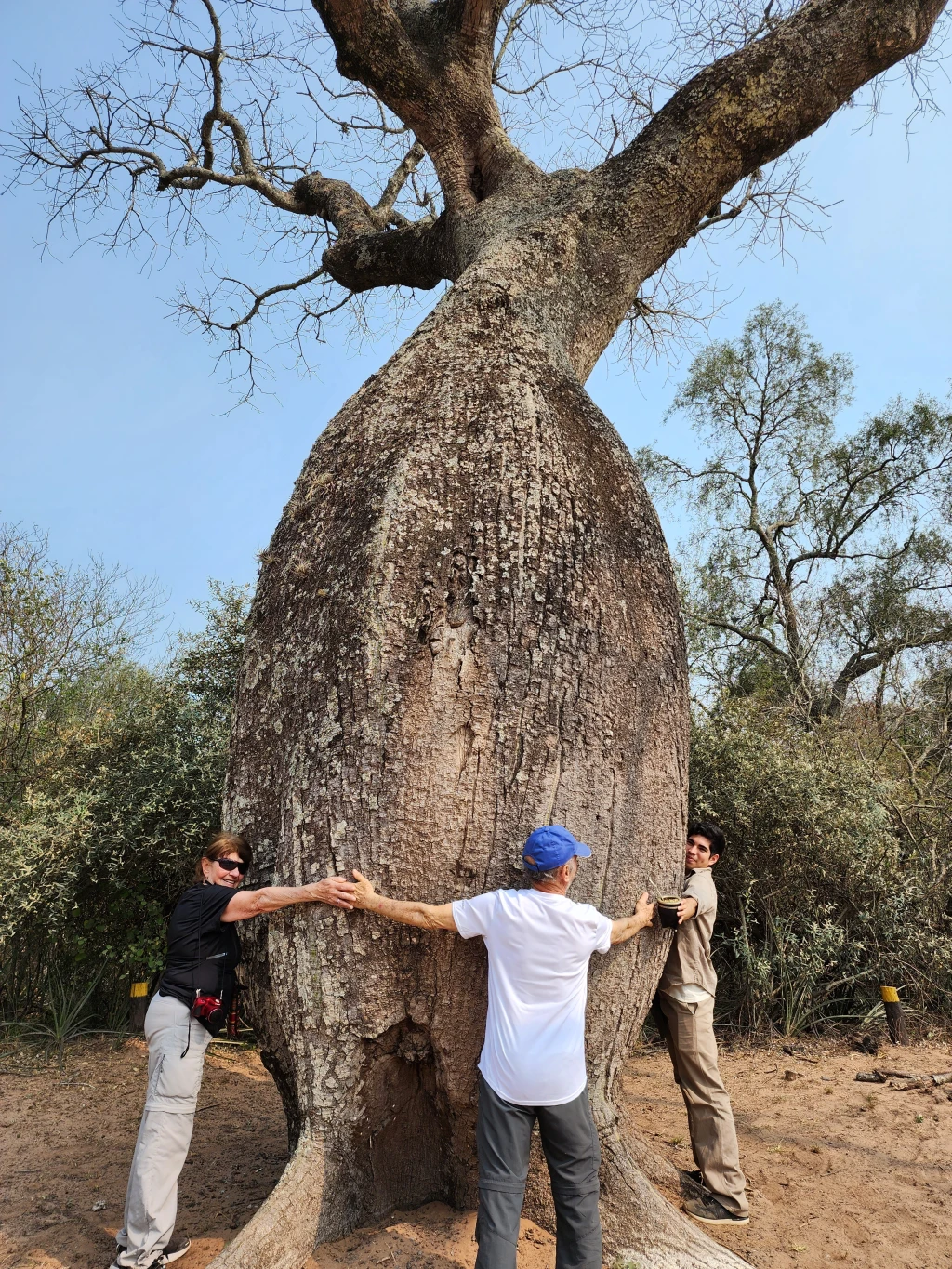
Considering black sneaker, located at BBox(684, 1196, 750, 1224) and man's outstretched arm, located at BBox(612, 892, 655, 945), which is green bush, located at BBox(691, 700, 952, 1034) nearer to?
black sneaker, located at BBox(684, 1196, 750, 1224)

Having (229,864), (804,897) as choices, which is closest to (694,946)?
(229,864)

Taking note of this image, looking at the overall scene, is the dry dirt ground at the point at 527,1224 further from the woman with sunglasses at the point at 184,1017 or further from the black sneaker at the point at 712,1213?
the woman with sunglasses at the point at 184,1017

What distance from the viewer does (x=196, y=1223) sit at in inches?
120

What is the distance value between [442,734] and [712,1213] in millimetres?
2132

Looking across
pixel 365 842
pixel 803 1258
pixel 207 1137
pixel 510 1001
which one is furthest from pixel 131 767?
pixel 803 1258

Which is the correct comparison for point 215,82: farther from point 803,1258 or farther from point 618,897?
point 803,1258

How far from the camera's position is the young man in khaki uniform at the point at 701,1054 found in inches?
125

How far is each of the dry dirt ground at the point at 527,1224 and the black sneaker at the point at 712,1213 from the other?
6cm

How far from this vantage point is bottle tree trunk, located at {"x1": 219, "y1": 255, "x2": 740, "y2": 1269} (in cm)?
258

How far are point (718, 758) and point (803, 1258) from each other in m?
3.35

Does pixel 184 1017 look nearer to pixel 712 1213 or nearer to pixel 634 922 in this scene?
pixel 634 922

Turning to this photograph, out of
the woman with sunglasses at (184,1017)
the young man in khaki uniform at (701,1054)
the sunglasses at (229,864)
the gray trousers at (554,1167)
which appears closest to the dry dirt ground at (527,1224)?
the young man in khaki uniform at (701,1054)

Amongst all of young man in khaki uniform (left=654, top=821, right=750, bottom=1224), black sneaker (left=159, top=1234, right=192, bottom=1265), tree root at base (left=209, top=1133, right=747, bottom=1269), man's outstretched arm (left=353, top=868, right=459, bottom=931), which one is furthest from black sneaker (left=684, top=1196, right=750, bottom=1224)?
black sneaker (left=159, top=1234, right=192, bottom=1265)

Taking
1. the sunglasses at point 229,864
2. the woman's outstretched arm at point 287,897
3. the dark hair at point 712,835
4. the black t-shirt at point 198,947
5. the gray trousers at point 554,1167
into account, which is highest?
the dark hair at point 712,835
